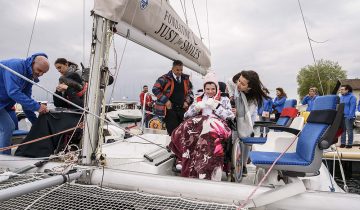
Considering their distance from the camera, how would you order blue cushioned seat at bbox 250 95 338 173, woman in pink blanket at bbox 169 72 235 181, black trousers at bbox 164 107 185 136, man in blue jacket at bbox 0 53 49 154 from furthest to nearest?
black trousers at bbox 164 107 185 136 → man in blue jacket at bbox 0 53 49 154 → woman in pink blanket at bbox 169 72 235 181 → blue cushioned seat at bbox 250 95 338 173

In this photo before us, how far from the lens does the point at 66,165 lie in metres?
2.31

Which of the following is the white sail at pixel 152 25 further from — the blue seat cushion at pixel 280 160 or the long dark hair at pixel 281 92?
the long dark hair at pixel 281 92

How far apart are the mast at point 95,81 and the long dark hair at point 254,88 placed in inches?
68.5

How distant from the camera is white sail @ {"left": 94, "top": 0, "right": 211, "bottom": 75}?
7.87 ft


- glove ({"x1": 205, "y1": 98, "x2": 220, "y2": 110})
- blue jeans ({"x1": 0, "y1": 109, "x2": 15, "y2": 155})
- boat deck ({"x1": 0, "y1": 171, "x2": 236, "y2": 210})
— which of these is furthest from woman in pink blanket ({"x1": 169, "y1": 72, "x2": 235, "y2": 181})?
blue jeans ({"x1": 0, "y1": 109, "x2": 15, "y2": 155})

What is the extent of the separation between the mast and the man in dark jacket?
1922 mm

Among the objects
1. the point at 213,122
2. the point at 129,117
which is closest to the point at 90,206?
the point at 213,122

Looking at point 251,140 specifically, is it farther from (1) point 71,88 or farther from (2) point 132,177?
(1) point 71,88

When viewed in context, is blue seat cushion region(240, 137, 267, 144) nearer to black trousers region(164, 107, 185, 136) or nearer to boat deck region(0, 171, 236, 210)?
black trousers region(164, 107, 185, 136)

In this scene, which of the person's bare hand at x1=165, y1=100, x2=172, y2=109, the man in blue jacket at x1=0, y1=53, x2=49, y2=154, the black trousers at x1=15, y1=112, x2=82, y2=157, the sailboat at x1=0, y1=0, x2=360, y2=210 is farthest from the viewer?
the person's bare hand at x1=165, y1=100, x2=172, y2=109

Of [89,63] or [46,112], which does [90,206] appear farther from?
[46,112]

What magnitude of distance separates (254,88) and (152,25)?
1417mm

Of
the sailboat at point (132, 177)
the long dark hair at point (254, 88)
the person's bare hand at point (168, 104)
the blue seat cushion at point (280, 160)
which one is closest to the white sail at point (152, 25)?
the sailboat at point (132, 177)

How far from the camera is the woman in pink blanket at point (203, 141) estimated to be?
8.85ft
